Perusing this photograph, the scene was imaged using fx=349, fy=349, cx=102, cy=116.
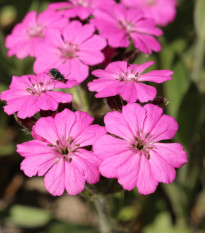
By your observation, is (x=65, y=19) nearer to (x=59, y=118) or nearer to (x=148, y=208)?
(x=59, y=118)

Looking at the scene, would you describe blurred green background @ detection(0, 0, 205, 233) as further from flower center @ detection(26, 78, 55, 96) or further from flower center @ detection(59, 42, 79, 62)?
flower center @ detection(26, 78, 55, 96)

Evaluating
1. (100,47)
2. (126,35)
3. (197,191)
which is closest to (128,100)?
(100,47)

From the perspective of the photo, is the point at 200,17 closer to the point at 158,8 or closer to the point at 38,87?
the point at 158,8

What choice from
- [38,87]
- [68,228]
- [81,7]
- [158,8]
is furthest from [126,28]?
[68,228]

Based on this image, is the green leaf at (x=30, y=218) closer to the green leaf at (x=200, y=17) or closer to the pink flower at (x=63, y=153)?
the pink flower at (x=63, y=153)

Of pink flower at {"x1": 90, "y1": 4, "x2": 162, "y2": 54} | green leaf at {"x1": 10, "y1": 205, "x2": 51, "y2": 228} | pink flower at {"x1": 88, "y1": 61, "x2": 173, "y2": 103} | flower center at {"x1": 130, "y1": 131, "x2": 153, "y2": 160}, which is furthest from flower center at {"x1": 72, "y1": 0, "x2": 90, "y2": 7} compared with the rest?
green leaf at {"x1": 10, "y1": 205, "x2": 51, "y2": 228}

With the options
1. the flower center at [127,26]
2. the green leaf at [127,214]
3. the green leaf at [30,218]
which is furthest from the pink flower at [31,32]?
the green leaf at [127,214]
